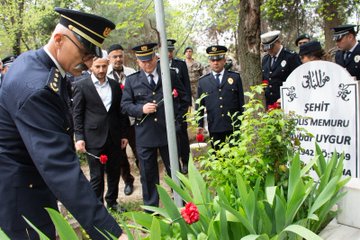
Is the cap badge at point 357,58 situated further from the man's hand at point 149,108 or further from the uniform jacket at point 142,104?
the man's hand at point 149,108

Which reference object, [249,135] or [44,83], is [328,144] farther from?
[44,83]

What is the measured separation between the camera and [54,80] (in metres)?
1.57

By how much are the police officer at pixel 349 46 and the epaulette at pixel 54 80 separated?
4149mm

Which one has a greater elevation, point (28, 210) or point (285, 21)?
point (285, 21)

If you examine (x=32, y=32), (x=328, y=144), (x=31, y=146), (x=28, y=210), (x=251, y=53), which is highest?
(x=32, y=32)

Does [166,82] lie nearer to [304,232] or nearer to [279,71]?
[304,232]

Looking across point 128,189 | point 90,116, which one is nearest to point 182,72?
point 128,189

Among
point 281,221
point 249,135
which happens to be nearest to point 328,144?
point 249,135

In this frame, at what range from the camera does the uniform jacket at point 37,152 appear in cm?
143

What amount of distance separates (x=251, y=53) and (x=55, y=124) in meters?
2.24

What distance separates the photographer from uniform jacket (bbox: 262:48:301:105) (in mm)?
4742

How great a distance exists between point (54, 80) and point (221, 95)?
115 inches

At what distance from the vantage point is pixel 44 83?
152 centimetres

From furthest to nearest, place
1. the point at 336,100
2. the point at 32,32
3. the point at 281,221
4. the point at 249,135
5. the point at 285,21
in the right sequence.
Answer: the point at 32,32, the point at 285,21, the point at 336,100, the point at 249,135, the point at 281,221
